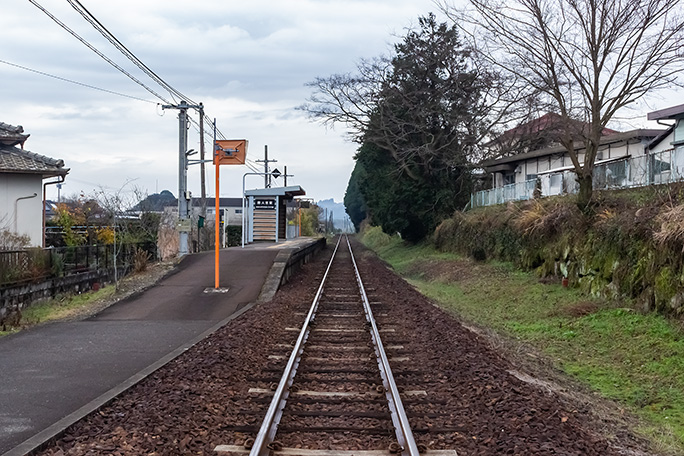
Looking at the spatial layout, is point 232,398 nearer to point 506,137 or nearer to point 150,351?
point 150,351

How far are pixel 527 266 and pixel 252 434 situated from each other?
13.9 m

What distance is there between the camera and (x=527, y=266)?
58.9 ft

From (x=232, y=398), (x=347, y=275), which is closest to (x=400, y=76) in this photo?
(x=347, y=275)

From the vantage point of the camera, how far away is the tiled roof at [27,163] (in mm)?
19281

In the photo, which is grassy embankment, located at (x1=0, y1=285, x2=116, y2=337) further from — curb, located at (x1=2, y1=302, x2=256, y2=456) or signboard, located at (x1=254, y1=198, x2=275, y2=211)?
signboard, located at (x1=254, y1=198, x2=275, y2=211)

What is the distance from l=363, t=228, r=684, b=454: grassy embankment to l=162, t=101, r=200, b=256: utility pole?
29.6 ft

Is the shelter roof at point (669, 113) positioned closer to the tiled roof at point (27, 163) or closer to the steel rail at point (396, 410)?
the steel rail at point (396, 410)

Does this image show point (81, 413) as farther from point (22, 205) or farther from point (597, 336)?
point (22, 205)

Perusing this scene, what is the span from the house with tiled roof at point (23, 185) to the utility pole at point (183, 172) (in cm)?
384

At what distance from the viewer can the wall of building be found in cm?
1948

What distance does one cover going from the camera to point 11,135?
2138cm

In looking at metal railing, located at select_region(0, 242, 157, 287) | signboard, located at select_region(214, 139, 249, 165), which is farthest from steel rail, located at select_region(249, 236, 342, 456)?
metal railing, located at select_region(0, 242, 157, 287)

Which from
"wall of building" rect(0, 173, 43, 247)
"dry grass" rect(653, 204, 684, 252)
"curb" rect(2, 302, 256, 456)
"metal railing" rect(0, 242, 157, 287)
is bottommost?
"curb" rect(2, 302, 256, 456)

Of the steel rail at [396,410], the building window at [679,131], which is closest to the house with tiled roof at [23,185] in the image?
the steel rail at [396,410]
